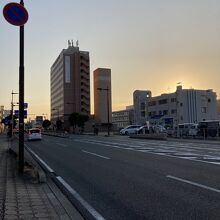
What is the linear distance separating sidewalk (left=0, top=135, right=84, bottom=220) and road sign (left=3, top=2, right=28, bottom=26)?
4.75 m

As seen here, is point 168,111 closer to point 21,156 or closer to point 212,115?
point 212,115

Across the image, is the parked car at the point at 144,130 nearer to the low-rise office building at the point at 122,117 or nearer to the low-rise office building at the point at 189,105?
the low-rise office building at the point at 189,105

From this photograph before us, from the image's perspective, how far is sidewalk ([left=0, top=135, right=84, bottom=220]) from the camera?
6.30 metres

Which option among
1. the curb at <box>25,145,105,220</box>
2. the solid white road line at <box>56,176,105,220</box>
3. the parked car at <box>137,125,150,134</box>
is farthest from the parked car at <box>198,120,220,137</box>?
the solid white road line at <box>56,176,105,220</box>

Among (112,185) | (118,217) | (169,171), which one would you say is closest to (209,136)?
(169,171)

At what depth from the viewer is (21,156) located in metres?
11.2

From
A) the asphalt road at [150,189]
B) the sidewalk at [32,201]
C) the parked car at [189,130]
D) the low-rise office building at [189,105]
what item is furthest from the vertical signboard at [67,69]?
the sidewalk at [32,201]

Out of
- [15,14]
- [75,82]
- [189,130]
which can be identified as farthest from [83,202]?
[75,82]

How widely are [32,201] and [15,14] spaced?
5.94 meters

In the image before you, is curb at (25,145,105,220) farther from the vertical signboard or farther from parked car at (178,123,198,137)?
the vertical signboard

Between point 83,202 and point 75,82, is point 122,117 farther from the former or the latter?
point 83,202

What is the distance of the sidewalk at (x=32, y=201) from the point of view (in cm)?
630

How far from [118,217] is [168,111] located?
106m

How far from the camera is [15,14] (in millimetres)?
10594
